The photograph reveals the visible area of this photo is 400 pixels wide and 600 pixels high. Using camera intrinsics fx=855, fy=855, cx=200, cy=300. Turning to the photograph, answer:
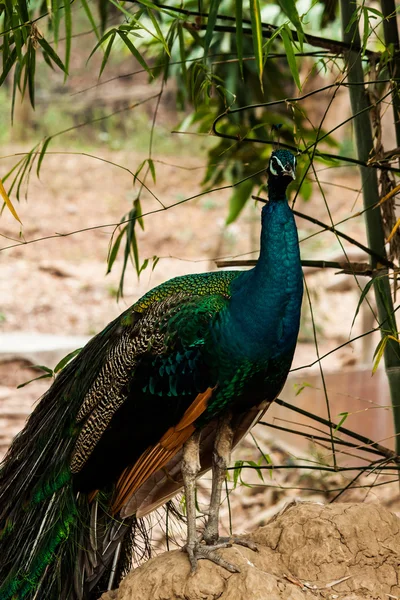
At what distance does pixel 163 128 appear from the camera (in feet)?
43.3

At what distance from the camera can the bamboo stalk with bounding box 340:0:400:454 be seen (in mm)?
2408

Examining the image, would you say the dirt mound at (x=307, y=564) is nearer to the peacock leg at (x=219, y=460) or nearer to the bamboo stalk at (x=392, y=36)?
the peacock leg at (x=219, y=460)

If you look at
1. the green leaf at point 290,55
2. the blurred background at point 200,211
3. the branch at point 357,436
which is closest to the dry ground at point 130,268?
the blurred background at point 200,211

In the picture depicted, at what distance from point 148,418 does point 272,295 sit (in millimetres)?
465

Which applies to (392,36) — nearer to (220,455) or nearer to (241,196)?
(241,196)

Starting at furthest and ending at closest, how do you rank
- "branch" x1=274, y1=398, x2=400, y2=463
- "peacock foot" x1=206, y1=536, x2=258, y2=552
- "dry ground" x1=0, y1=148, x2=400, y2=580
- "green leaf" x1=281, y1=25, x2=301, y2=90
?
"dry ground" x1=0, y1=148, x2=400, y2=580 < "branch" x1=274, y1=398, x2=400, y2=463 < "peacock foot" x1=206, y1=536, x2=258, y2=552 < "green leaf" x1=281, y1=25, x2=301, y2=90

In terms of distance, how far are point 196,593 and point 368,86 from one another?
150 cm

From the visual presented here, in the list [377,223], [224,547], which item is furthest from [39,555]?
[377,223]

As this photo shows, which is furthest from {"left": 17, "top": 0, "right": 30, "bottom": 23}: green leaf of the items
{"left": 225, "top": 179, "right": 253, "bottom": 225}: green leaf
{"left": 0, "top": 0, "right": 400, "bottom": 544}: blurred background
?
{"left": 225, "top": 179, "right": 253, "bottom": 225}: green leaf

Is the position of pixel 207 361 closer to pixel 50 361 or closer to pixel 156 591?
pixel 156 591

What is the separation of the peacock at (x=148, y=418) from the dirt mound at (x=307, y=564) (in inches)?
3.0

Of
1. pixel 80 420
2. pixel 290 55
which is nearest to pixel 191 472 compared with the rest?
pixel 80 420

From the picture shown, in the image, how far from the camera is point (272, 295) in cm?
219

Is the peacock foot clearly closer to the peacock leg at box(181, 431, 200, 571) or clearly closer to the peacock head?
the peacock leg at box(181, 431, 200, 571)
